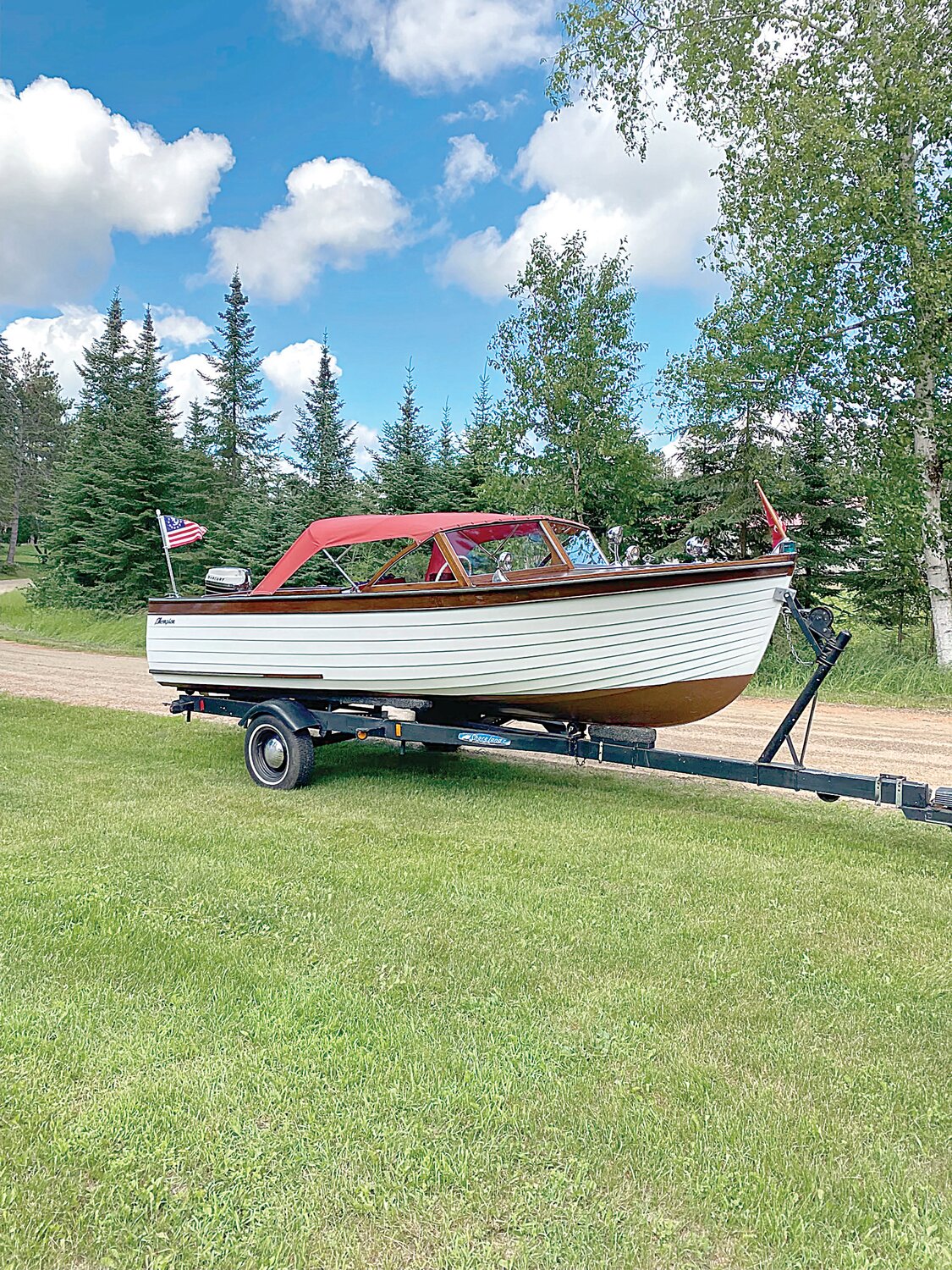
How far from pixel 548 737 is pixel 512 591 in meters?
1.12

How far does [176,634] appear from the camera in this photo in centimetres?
751

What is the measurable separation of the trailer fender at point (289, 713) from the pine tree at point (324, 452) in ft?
45.8

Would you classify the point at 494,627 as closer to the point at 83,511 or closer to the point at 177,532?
the point at 177,532

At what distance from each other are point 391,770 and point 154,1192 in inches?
215

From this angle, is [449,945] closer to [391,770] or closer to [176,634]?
[391,770]

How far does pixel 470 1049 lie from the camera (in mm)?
2846

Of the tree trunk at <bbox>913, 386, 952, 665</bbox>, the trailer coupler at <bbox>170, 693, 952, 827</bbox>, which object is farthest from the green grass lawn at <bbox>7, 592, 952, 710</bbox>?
the trailer coupler at <bbox>170, 693, 952, 827</bbox>

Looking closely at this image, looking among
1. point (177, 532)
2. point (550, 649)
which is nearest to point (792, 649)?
point (550, 649)

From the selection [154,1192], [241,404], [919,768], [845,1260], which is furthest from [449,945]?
[241,404]

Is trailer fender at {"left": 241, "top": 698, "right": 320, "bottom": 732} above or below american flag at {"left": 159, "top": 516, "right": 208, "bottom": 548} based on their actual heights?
below

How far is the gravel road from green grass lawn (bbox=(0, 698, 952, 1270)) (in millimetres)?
2738

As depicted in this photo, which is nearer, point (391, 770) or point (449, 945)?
point (449, 945)

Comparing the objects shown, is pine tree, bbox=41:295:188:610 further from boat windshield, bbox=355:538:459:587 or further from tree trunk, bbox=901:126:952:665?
tree trunk, bbox=901:126:952:665

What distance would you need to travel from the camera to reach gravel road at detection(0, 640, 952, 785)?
7.91 m
